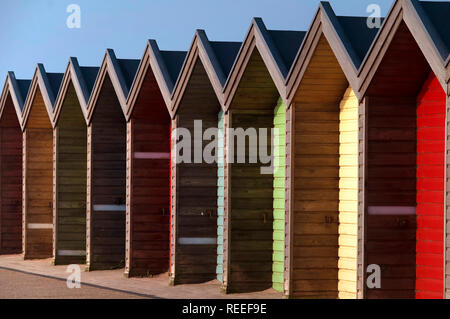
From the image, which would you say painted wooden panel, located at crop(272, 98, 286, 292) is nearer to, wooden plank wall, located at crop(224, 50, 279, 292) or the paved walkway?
wooden plank wall, located at crop(224, 50, 279, 292)

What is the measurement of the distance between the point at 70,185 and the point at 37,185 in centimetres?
241

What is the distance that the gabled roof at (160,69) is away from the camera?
2147 centimetres

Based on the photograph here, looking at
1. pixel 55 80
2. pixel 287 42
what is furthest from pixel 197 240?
pixel 55 80

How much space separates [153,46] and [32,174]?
8136 mm

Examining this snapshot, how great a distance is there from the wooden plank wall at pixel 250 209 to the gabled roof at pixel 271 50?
0.68 metres

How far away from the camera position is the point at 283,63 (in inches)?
712

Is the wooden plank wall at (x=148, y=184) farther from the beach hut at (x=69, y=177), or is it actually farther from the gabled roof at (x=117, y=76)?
the beach hut at (x=69, y=177)

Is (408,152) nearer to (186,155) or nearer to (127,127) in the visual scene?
(186,155)

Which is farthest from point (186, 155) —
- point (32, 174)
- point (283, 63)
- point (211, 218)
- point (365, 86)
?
point (32, 174)

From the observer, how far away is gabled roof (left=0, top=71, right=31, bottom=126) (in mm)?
29234

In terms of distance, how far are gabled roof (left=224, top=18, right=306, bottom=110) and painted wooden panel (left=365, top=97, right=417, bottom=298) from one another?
2.50 m

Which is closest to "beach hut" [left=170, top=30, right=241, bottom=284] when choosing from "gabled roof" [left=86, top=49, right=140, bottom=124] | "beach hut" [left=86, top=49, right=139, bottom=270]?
"gabled roof" [left=86, top=49, right=140, bottom=124]

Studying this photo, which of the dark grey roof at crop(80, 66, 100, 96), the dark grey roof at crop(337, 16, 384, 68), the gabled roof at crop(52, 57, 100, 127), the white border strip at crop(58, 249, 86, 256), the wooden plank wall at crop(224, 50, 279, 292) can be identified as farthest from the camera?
the white border strip at crop(58, 249, 86, 256)

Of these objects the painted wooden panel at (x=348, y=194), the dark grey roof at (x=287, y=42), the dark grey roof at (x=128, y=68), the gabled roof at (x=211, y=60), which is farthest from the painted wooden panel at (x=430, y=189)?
the dark grey roof at (x=128, y=68)
